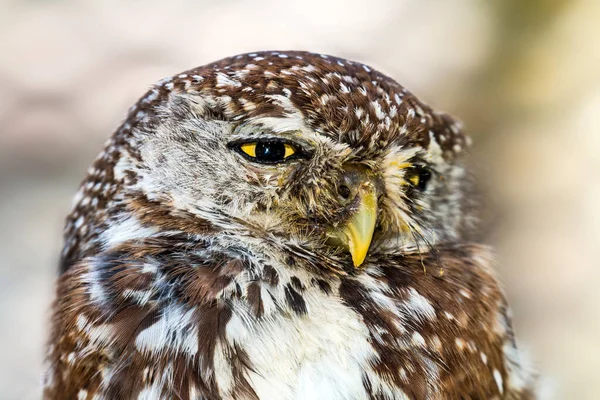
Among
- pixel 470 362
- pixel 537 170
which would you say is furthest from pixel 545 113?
pixel 470 362

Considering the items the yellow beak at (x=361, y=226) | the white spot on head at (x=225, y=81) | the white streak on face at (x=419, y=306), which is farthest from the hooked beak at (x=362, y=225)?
the white spot on head at (x=225, y=81)

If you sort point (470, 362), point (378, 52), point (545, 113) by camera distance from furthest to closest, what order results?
point (545, 113), point (378, 52), point (470, 362)

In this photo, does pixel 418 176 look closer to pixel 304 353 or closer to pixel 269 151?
pixel 269 151

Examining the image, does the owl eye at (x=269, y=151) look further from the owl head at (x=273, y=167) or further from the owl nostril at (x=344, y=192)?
the owl nostril at (x=344, y=192)

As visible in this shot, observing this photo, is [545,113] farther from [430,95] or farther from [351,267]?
[351,267]

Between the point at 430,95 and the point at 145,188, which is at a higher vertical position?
the point at 430,95

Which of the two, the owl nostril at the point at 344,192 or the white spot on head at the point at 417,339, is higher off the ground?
the owl nostril at the point at 344,192

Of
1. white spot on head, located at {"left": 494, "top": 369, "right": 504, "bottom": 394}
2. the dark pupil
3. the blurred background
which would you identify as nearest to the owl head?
the dark pupil

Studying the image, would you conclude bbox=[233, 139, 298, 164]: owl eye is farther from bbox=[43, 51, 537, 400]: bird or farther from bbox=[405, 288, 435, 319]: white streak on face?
bbox=[405, 288, 435, 319]: white streak on face

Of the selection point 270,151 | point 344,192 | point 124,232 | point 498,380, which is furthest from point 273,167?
point 498,380
